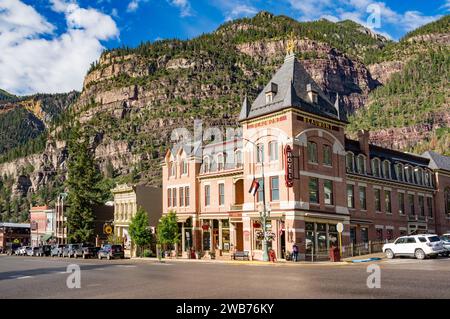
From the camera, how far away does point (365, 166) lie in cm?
5181

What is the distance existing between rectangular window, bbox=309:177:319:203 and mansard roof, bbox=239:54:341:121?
19.9 feet

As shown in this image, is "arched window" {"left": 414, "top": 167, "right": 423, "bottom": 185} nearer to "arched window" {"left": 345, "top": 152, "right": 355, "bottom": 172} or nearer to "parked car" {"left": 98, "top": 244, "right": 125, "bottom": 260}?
"arched window" {"left": 345, "top": 152, "right": 355, "bottom": 172}

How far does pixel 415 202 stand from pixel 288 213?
21974mm

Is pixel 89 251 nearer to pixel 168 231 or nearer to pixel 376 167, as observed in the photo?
pixel 168 231

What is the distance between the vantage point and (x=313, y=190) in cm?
4478

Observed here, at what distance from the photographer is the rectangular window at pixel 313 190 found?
146 feet

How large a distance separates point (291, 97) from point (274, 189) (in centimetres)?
815

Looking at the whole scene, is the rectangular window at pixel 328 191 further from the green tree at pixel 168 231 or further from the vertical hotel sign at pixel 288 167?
the green tree at pixel 168 231

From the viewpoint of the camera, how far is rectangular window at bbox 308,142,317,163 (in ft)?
147

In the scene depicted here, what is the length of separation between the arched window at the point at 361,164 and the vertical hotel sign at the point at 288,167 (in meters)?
11.7

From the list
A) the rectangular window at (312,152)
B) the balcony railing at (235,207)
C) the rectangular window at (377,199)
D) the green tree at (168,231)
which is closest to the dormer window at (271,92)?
the rectangular window at (312,152)

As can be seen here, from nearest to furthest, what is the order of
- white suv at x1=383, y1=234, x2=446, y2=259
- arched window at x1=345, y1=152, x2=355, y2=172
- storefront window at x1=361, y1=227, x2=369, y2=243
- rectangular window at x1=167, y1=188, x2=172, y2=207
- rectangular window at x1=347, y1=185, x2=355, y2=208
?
white suv at x1=383, y1=234, x2=446, y2=259 → rectangular window at x1=347, y1=185, x2=355, y2=208 → arched window at x1=345, y1=152, x2=355, y2=172 → storefront window at x1=361, y1=227, x2=369, y2=243 → rectangular window at x1=167, y1=188, x2=172, y2=207

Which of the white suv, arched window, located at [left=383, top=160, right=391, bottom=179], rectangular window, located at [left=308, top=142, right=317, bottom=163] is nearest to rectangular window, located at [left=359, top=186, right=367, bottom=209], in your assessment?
arched window, located at [left=383, top=160, right=391, bottom=179]

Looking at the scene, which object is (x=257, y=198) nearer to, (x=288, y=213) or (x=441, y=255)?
(x=288, y=213)
